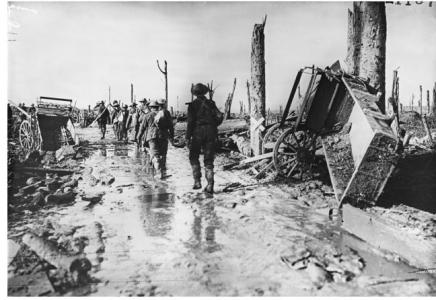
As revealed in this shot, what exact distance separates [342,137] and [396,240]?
6.41ft

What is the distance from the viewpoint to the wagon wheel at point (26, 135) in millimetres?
8078

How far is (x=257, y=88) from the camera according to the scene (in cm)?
762

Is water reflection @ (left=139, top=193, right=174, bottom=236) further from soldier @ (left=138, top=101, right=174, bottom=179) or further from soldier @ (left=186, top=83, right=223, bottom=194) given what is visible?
soldier @ (left=138, top=101, right=174, bottom=179)

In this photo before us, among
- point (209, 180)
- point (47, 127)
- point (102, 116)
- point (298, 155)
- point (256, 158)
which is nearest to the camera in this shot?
point (209, 180)

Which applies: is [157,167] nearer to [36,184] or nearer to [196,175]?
[196,175]

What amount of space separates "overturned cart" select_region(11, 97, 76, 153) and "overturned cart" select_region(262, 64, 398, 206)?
19.6 feet

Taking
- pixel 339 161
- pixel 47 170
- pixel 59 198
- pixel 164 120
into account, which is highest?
pixel 164 120

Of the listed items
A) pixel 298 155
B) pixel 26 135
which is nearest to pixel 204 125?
Result: pixel 298 155

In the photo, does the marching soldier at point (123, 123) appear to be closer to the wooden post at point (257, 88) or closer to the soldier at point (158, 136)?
the soldier at point (158, 136)

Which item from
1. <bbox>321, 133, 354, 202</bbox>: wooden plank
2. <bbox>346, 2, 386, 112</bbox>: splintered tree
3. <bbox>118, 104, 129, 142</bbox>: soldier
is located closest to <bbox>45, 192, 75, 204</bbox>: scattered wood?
<bbox>321, 133, 354, 202</bbox>: wooden plank

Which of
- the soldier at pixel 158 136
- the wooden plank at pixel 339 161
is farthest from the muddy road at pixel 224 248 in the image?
the soldier at pixel 158 136

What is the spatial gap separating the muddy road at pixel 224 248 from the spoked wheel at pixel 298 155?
2.60 ft

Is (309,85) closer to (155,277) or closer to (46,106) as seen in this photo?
(155,277)

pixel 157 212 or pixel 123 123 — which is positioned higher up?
pixel 123 123
